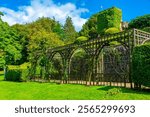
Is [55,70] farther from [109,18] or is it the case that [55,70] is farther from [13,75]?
[109,18]

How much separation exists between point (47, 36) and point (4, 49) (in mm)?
12032

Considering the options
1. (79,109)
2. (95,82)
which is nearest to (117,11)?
(95,82)

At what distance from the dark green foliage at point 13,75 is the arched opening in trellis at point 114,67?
8.29 meters

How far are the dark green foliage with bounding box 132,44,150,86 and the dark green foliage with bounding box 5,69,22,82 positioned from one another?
1384 cm

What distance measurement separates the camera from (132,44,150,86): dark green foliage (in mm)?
11961

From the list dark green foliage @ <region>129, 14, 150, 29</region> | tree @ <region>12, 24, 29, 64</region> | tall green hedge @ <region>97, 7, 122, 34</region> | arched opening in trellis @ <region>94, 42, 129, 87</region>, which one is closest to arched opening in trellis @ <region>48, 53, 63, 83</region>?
arched opening in trellis @ <region>94, 42, 129, 87</region>

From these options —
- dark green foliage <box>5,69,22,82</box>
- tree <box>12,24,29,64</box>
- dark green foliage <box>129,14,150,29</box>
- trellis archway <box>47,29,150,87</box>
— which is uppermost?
dark green foliage <box>129,14,150,29</box>

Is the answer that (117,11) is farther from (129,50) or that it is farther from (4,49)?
(129,50)

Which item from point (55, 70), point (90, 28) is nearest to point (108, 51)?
point (55, 70)

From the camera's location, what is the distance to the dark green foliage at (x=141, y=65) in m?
12.0

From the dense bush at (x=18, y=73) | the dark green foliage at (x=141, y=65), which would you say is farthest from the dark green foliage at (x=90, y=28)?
the dark green foliage at (x=141, y=65)

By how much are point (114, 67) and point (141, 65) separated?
584 centimetres

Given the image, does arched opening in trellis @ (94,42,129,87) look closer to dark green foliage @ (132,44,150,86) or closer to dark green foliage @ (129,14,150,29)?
dark green foliage @ (132,44,150,86)

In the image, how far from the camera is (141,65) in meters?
12.3
